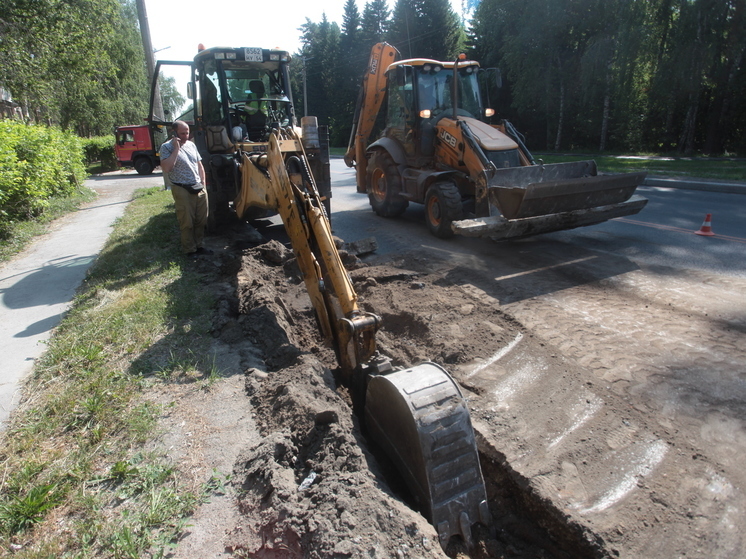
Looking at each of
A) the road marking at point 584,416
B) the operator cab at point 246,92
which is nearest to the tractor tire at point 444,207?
the operator cab at point 246,92

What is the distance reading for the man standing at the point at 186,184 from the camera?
6887 millimetres

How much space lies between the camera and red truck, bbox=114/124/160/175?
26.2 metres

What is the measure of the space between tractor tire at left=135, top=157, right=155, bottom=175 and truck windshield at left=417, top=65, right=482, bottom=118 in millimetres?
21500

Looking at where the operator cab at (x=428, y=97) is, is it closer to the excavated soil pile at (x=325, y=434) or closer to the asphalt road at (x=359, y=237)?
the asphalt road at (x=359, y=237)

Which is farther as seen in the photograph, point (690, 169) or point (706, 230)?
point (690, 169)

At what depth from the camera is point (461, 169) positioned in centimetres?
827

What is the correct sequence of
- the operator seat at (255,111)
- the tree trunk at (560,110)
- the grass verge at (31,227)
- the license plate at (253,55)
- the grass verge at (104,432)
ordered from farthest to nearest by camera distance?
1. the tree trunk at (560,110)
2. the grass verge at (31,227)
3. the operator seat at (255,111)
4. the license plate at (253,55)
5. the grass verge at (104,432)

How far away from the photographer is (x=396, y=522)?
235 cm

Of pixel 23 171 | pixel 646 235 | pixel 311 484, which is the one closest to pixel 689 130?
pixel 646 235

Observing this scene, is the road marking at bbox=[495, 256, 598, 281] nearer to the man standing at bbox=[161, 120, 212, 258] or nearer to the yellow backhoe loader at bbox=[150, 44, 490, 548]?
the yellow backhoe loader at bbox=[150, 44, 490, 548]

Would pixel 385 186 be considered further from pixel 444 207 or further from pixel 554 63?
pixel 554 63

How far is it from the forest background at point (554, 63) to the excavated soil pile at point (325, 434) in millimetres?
8538

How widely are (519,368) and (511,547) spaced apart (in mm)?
1660

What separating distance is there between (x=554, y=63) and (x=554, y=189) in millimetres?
26469
